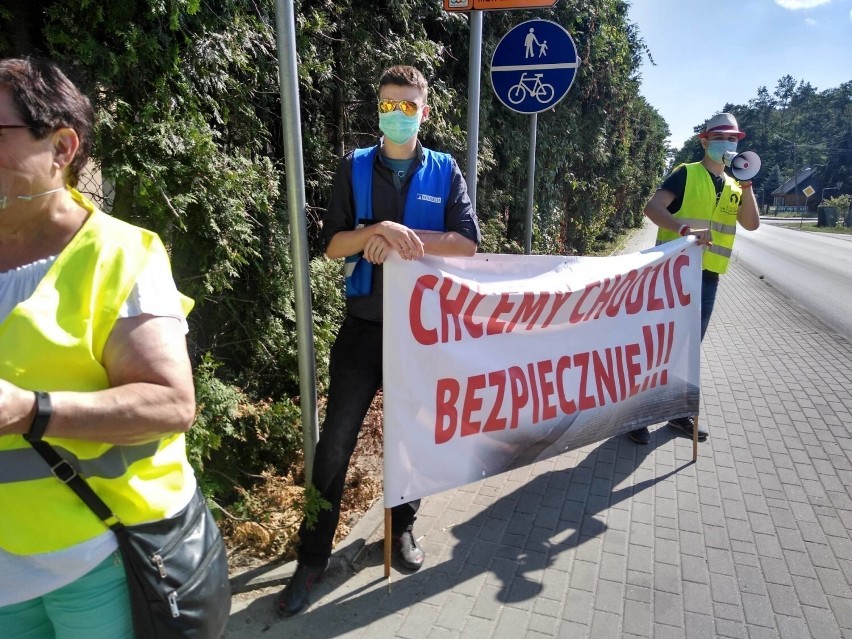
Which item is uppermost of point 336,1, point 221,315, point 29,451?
point 336,1

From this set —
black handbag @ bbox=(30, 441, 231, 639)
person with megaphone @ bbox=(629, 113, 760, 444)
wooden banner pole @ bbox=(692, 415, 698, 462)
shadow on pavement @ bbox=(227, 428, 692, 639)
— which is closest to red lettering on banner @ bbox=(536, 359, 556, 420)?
shadow on pavement @ bbox=(227, 428, 692, 639)

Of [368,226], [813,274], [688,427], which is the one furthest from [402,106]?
[813,274]

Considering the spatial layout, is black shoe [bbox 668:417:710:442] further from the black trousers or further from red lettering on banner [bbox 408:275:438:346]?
the black trousers

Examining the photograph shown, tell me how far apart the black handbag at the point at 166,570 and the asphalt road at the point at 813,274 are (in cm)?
626

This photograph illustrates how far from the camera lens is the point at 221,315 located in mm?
3432

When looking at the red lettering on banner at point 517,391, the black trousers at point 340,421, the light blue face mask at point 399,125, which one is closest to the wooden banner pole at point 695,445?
the red lettering on banner at point 517,391

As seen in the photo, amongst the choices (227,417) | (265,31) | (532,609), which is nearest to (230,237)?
(227,417)

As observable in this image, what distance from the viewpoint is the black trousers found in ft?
8.70

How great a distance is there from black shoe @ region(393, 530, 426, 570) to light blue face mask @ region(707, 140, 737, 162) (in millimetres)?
3360

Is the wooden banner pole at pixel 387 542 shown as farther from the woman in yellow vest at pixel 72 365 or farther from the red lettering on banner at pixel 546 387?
the woman in yellow vest at pixel 72 365

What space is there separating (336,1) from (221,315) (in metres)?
2.31

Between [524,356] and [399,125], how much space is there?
4.23 ft

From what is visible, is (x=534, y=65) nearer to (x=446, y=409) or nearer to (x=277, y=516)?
(x=446, y=409)

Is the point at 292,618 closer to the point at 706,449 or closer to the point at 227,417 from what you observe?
the point at 227,417
